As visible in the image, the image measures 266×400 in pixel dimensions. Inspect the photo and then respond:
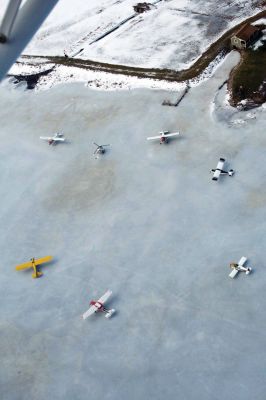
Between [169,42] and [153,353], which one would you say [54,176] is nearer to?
[153,353]

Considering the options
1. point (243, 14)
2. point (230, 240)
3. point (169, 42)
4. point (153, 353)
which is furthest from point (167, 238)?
point (243, 14)

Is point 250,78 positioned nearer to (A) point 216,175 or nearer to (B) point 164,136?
(B) point 164,136

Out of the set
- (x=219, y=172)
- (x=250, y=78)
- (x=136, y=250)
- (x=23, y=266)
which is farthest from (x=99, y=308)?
(x=250, y=78)

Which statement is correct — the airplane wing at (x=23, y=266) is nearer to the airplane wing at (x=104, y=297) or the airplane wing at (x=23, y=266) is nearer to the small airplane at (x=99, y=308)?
the small airplane at (x=99, y=308)

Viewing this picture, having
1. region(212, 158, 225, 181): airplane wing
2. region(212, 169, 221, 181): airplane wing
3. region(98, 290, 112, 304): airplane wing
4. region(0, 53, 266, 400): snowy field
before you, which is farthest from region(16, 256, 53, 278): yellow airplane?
region(212, 158, 225, 181): airplane wing

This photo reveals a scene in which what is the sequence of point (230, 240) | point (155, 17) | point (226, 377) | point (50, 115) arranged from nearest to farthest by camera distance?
point (226, 377)
point (230, 240)
point (50, 115)
point (155, 17)

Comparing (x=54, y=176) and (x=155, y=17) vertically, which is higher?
(x=155, y=17)
